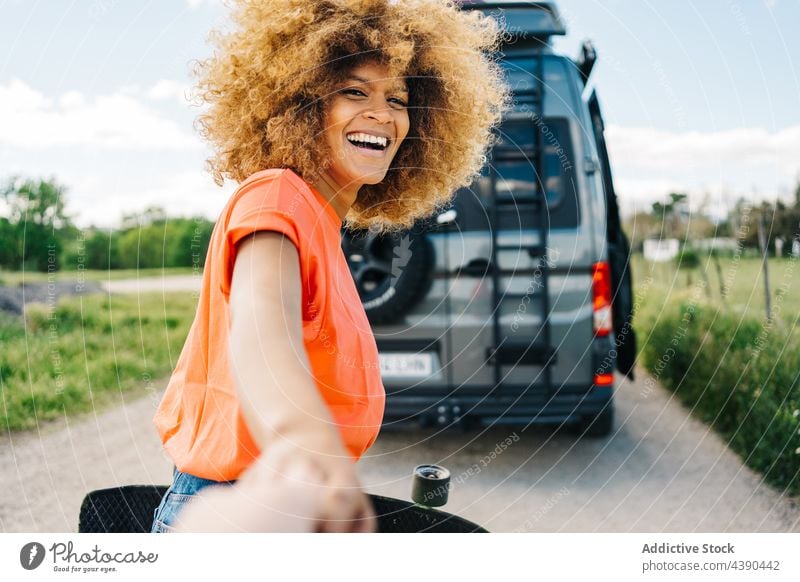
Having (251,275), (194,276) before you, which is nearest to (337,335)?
(251,275)

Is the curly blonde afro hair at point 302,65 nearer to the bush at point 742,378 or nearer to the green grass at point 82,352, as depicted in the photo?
the bush at point 742,378

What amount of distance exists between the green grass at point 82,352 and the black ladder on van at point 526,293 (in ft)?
5.29

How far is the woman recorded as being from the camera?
866mm

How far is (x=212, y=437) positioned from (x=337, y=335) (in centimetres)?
27

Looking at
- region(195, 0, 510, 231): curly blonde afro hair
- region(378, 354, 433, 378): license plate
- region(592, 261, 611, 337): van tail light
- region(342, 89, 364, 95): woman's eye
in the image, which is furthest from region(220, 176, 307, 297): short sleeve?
region(592, 261, 611, 337): van tail light

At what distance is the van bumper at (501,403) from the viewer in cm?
297

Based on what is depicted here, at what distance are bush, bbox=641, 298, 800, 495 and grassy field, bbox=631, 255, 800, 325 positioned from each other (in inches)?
3.1

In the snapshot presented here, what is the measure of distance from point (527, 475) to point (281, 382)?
2569 millimetres

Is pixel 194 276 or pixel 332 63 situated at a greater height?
pixel 332 63

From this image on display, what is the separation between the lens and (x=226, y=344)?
102cm

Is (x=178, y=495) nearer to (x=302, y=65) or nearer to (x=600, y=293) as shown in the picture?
(x=302, y=65)

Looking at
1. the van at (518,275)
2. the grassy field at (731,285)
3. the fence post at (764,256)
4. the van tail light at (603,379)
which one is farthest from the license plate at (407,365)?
the grassy field at (731,285)

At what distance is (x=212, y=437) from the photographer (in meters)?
1.07
